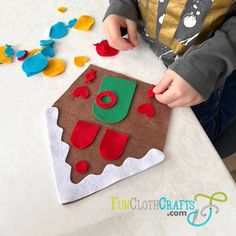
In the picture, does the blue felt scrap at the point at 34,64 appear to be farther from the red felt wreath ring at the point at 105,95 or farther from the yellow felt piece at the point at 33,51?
→ the red felt wreath ring at the point at 105,95

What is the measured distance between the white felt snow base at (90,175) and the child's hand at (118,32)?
0.22m

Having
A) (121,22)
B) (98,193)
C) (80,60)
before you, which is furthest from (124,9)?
(98,193)

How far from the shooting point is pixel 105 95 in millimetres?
503

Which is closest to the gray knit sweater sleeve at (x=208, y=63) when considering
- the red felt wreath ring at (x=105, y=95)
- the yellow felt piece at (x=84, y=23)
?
the red felt wreath ring at (x=105, y=95)

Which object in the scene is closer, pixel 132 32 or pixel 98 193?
pixel 98 193

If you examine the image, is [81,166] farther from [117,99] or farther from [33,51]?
[33,51]

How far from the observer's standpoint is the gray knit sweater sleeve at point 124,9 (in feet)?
1.90

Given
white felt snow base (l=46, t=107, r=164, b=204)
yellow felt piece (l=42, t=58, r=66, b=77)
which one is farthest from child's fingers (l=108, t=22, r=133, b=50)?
white felt snow base (l=46, t=107, r=164, b=204)

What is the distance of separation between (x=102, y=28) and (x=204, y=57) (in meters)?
0.23

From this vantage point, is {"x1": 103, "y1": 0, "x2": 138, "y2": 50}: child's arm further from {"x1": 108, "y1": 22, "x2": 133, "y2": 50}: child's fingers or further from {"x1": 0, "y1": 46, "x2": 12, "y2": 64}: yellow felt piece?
{"x1": 0, "y1": 46, "x2": 12, "y2": 64}: yellow felt piece

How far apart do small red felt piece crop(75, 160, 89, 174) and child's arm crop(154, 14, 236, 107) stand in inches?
6.2

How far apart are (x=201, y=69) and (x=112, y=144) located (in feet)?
0.59

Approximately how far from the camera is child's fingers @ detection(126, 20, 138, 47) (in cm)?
58

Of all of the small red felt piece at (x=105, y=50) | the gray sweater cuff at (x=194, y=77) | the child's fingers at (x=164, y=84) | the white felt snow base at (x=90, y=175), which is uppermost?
the gray sweater cuff at (x=194, y=77)
